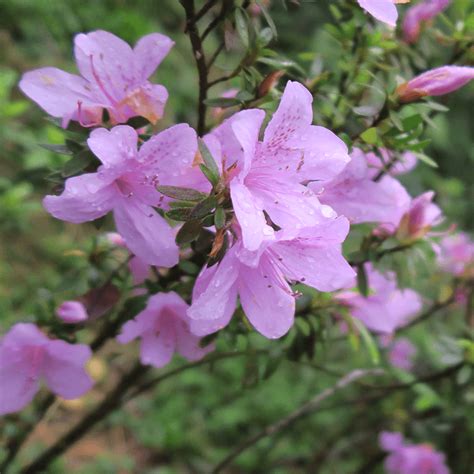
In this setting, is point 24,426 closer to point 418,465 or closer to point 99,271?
point 99,271

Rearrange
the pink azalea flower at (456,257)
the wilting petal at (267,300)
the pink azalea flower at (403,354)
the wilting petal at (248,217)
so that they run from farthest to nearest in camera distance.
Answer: the pink azalea flower at (403,354), the pink azalea flower at (456,257), the wilting petal at (267,300), the wilting petal at (248,217)

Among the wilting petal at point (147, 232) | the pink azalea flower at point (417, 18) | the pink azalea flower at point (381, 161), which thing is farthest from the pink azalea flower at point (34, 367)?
the pink azalea flower at point (417, 18)

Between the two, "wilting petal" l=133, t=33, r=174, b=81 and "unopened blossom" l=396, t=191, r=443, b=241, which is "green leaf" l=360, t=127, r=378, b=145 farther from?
"wilting petal" l=133, t=33, r=174, b=81

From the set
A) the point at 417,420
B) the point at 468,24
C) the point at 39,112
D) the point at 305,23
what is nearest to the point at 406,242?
the point at 468,24

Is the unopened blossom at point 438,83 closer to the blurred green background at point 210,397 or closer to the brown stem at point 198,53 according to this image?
the brown stem at point 198,53

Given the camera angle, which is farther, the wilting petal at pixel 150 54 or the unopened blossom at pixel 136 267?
the unopened blossom at pixel 136 267

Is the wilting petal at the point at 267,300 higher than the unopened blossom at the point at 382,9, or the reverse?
the unopened blossom at the point at 382,9

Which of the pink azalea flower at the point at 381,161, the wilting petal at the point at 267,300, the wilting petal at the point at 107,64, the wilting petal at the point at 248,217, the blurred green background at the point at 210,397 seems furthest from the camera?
the blurred green background at the point at 210,397

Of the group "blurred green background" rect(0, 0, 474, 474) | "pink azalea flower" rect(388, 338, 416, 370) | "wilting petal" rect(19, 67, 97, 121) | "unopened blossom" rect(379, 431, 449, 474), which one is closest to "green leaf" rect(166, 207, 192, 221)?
"wilting petal" rect(19, 67, 97, 121)
